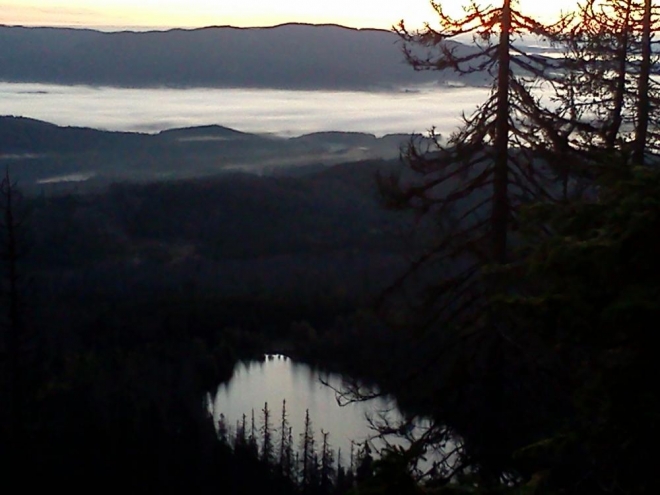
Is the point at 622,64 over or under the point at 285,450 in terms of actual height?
over

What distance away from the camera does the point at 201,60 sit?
135250mm

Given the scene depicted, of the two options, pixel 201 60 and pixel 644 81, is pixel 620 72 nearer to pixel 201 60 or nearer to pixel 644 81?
A: pixel 644 81

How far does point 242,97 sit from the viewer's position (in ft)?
Result: 488

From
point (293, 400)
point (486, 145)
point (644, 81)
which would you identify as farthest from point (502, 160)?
point (293, 400)

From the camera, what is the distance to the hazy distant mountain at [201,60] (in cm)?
Result: 11112

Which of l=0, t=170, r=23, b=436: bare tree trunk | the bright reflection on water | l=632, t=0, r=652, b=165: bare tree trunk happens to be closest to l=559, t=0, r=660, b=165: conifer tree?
l=632, t=0, r=652, b=165: bare tree trunk

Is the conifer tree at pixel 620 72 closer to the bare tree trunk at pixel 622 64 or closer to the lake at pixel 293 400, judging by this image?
the bare tree trunk at pixel 622 64

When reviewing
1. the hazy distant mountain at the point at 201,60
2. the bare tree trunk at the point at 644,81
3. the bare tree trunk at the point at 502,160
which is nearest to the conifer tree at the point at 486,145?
the bare tree trunk at the point at 502,160

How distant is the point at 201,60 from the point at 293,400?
110m

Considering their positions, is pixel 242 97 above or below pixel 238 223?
above

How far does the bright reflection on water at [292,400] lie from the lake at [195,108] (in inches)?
2465

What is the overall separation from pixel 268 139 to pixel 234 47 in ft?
51.1

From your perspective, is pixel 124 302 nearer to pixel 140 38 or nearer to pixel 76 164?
pixel 76 164

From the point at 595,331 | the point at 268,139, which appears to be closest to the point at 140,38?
the point at 268,139
